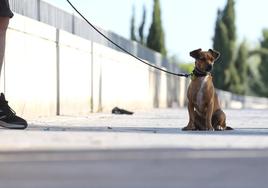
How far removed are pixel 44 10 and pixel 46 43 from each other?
1.04m

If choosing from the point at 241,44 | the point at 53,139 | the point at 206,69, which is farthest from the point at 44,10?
the point at 241,44

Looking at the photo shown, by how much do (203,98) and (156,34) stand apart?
54.6 metres

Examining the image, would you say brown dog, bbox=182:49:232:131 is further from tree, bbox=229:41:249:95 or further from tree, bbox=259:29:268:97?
tree, bbox=259:29:268:97

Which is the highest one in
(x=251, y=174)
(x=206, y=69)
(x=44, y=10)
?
(x=44, y=10)

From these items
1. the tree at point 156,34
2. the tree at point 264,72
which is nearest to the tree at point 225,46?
the tree at point 156,34

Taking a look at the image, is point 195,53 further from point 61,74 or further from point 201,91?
point 61,74

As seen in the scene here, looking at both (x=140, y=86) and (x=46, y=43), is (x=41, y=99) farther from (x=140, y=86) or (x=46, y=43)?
(x=140, y=86)

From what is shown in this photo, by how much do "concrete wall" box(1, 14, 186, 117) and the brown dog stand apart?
12.7 feet

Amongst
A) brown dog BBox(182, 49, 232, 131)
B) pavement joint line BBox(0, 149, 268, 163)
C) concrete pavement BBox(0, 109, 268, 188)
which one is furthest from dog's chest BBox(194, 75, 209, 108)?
pavement joint line BBox(0, 149, 268, 163)

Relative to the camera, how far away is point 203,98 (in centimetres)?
1012

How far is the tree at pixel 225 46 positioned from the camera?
7262cm

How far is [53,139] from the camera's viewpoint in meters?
8.14

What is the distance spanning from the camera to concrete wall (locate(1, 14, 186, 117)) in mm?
14047

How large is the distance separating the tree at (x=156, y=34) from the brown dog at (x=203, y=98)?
171 feet
